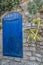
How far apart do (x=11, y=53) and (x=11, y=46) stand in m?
0.22

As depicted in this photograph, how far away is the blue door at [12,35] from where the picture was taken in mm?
6773

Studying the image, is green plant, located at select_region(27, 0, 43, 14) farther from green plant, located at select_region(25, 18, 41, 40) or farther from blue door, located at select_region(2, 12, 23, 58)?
blue door, located at select_region(2, 12, 23, 58)

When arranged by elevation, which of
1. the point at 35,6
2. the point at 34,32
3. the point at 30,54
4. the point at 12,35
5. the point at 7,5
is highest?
the point at 7,5

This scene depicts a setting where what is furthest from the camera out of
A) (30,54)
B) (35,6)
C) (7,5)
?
(7,5)

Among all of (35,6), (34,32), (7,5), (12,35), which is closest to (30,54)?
(34,32)

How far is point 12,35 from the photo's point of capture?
697cm

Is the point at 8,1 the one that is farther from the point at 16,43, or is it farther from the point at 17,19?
the point at 16,43

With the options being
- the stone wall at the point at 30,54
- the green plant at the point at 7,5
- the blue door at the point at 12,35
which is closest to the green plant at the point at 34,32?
the stone wall at the point at 30,54

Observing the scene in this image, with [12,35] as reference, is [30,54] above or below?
below

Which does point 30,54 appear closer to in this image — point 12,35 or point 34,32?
point 34,32

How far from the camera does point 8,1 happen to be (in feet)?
23.2

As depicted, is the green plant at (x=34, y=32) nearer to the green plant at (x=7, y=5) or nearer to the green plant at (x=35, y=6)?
the green plant at (x=35, y=6)

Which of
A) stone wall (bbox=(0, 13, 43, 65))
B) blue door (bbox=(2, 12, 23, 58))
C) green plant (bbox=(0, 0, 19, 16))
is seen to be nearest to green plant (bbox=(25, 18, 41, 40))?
stone wall (bbox=(0, 13, 43, 65))

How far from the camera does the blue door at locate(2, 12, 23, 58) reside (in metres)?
6.77
